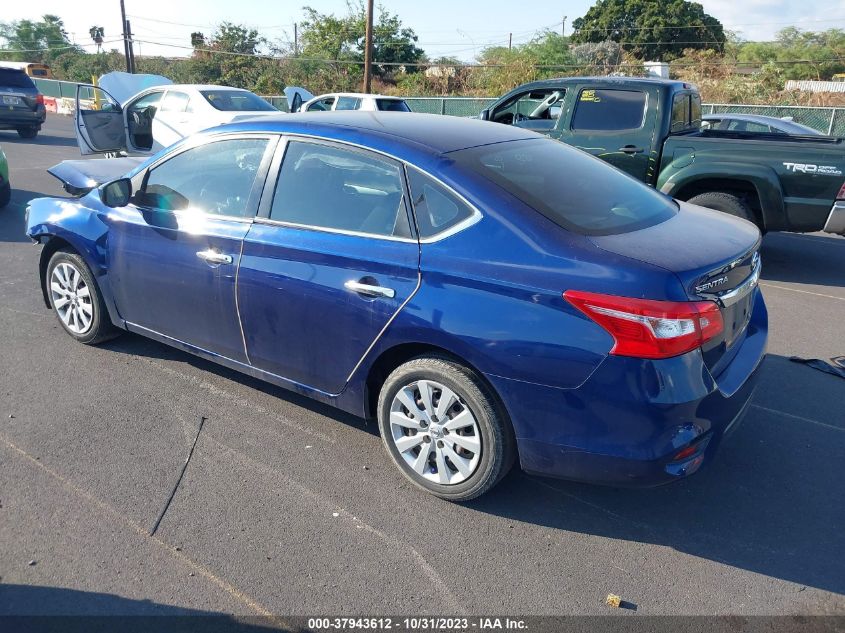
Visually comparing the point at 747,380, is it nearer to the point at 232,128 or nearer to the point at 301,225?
the point at 301,225

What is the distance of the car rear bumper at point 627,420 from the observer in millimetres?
2793

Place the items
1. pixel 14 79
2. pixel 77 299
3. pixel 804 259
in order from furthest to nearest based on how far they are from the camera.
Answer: pixel 14 79 < pixel 804 259 < pixel 77 299

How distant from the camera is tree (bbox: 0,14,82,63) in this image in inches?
2753

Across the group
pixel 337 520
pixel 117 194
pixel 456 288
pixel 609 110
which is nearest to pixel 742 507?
pixel 456 288

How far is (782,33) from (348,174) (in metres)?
49.7

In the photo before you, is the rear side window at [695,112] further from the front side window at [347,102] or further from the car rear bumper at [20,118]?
the car rear bumper at [20,118]

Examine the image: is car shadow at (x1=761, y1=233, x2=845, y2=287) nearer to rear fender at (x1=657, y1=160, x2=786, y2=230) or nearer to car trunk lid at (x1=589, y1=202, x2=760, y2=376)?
rear fender at (x1=657, y1=160, x2=786, y2=230)

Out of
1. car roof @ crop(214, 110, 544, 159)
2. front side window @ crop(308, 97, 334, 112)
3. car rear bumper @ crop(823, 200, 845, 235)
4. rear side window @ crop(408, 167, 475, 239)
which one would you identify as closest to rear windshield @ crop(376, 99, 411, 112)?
front side window @ crop(308, 97, 334, 112)

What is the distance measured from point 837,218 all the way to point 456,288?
211 inches

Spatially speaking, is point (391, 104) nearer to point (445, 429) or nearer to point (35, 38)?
point (445, 429)

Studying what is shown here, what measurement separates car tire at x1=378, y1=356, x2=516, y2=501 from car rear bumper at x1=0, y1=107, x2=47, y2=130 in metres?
19.5

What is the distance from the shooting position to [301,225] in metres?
3.71

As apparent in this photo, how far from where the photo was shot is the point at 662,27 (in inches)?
1953

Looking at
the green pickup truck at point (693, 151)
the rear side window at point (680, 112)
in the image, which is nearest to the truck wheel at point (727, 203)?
the green pickup truck at point (693, 151)
